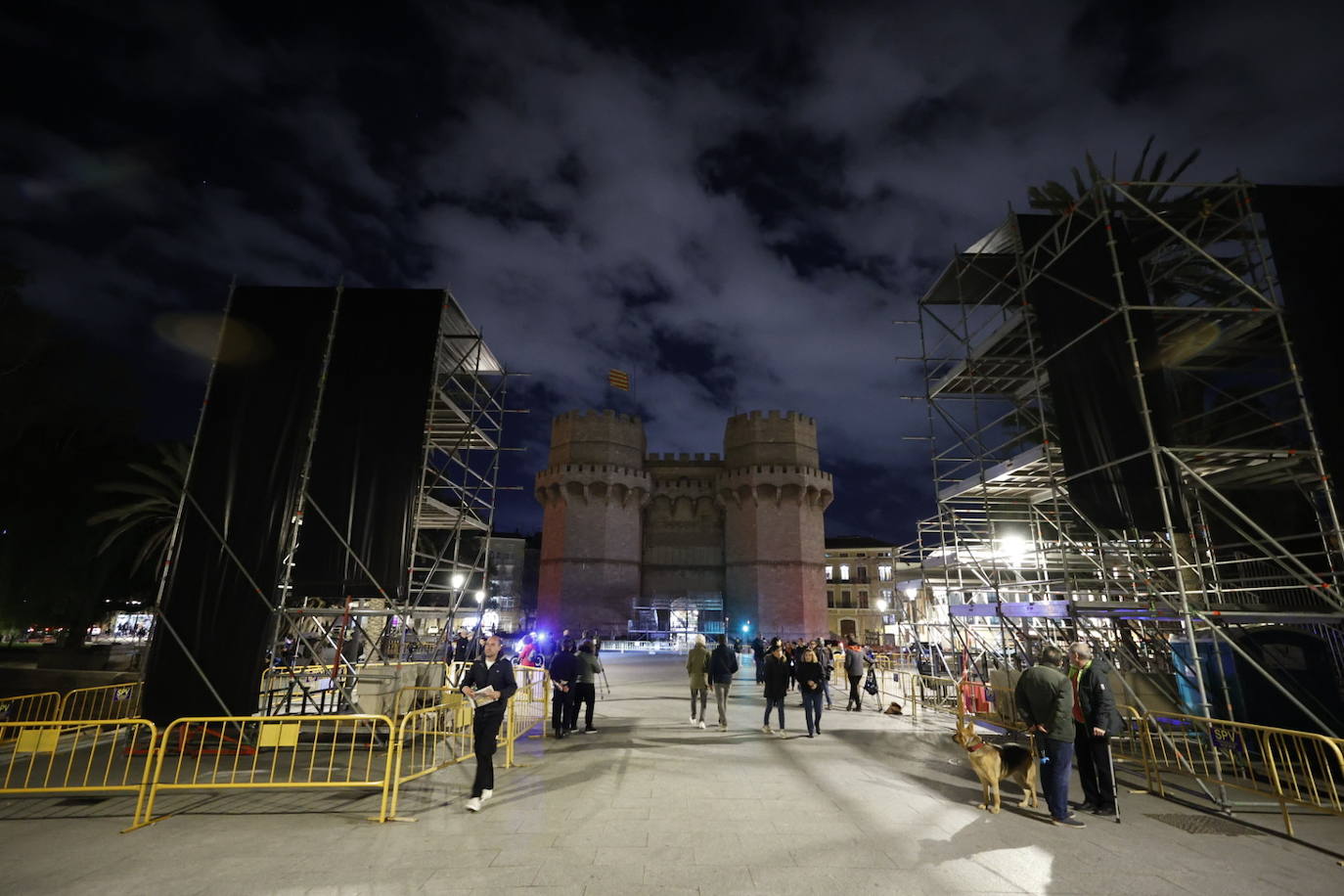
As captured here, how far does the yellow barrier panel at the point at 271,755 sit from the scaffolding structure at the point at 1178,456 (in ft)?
31.1

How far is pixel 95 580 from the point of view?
1970cm

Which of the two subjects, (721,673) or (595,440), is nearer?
(721,673)

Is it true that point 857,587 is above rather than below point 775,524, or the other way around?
below

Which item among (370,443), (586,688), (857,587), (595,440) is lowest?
(586,688)

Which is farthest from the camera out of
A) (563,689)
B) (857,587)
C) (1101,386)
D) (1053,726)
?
(857,587)

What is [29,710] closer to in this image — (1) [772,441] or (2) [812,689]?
(2) [812,689]

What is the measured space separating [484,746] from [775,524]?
3229 cm

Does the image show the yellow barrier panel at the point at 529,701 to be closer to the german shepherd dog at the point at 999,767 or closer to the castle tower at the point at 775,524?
the german shepherd dog at the point at 999,767

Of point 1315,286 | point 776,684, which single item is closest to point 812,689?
point 776,684

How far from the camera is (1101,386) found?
8.95 metres

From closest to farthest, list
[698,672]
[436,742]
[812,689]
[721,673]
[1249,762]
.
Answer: [1249,762] < [436,742] < [812,689] < [721,673] < [698,672]

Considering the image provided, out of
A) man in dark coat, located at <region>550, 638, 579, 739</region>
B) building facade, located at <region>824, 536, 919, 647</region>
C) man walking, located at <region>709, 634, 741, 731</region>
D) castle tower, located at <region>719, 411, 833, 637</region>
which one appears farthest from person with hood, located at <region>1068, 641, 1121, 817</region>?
building facade, located at <region>824, 536, 919, 647</region>

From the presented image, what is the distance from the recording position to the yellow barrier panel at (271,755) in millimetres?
6160

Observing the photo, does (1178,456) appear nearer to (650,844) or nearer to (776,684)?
(776,684)
